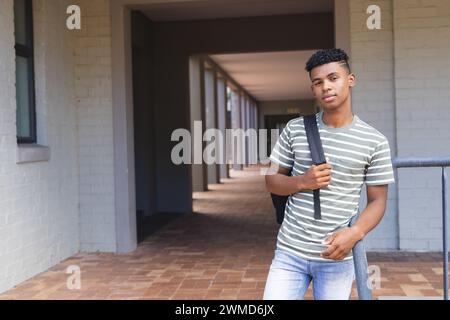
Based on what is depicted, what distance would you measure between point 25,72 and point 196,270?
2546 millimetres

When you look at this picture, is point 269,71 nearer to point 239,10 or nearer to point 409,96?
point 239,10

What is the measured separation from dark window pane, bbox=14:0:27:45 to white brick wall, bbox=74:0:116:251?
89 centimetres

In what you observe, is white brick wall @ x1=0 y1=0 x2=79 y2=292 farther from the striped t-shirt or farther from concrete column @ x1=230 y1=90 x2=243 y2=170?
concrete column @ x1=230 y1=90 x2=243 y2=170

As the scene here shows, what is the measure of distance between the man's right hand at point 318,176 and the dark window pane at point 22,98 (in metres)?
4.13

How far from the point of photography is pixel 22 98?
222 inches

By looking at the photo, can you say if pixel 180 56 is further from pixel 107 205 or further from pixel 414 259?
pixel 414 259

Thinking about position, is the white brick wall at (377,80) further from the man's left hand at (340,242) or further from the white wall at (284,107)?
the white wall at (284,107)

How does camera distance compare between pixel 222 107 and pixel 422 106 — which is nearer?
pixel 422 106

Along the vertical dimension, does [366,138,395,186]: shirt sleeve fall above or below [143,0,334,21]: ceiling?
below

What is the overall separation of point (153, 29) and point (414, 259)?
5.96 metres

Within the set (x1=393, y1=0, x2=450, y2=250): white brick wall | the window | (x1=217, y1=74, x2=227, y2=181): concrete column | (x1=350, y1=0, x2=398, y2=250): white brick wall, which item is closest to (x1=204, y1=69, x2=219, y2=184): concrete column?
(x1=217, y1=74, x2=227, y2=181): concrete column

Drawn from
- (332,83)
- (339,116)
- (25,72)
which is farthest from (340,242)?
(25,72)

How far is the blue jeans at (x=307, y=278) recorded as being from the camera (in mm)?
2162

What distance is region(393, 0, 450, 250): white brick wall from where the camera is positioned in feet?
19.8
